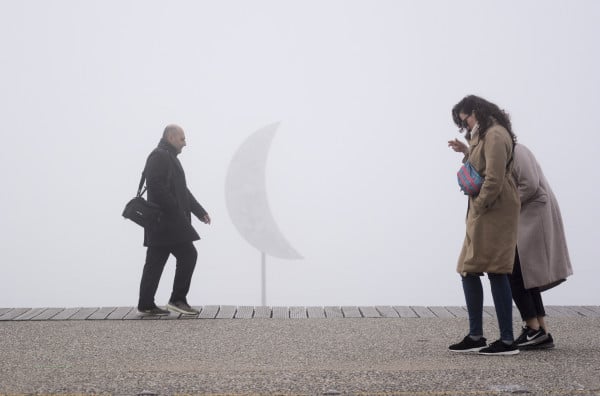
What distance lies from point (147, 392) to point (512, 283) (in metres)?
2.87

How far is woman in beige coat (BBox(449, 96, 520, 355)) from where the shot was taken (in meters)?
5.56

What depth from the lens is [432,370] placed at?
16.1 ft

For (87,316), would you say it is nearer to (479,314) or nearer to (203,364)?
(203,364)

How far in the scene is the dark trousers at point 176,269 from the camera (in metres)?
8.02

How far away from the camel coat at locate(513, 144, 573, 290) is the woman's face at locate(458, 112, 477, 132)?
419 mm

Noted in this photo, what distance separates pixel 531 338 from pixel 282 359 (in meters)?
1.73

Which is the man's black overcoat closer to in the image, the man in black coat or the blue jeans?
the man in black coat

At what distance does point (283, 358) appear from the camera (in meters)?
5.51

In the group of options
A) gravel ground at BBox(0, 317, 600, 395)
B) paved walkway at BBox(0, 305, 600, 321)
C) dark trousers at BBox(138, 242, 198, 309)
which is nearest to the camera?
gravel ground at BBox(0, 317, 600, 395)

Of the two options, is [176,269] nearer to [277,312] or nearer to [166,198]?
[166,198]

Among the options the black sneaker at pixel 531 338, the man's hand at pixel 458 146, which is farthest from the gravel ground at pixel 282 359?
the man's hand at pixel 458 146

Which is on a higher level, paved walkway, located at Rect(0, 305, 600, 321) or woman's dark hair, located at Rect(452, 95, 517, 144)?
woman's dark hair, located at Rect(452, 95, 517, 144)

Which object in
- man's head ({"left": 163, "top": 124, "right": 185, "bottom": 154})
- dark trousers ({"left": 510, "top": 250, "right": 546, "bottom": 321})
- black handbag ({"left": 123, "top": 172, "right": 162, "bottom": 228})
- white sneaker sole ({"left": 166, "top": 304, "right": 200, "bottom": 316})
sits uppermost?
man's head ({"left": 163, "top": 124, "right": 185, "bottom": 154})

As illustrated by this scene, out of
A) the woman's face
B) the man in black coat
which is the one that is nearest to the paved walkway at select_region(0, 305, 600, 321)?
the man in black coat
